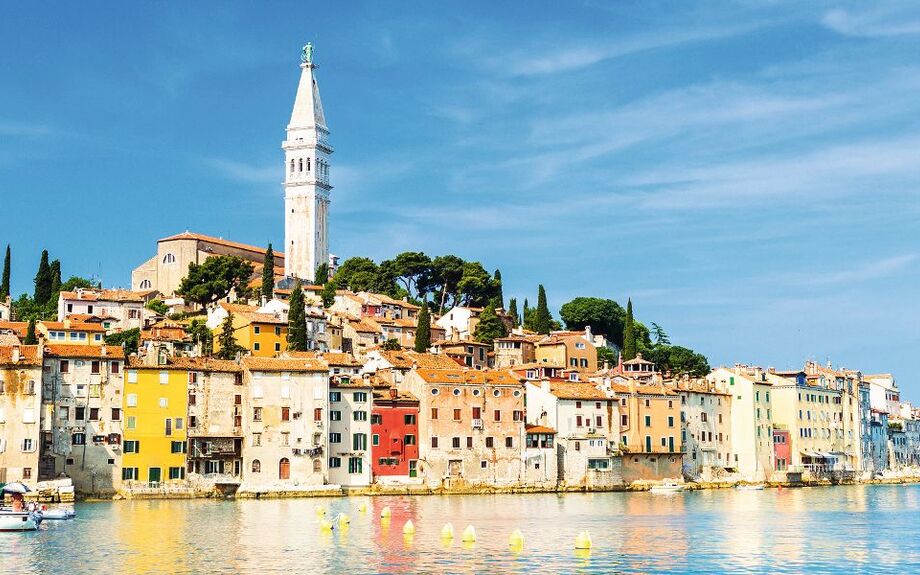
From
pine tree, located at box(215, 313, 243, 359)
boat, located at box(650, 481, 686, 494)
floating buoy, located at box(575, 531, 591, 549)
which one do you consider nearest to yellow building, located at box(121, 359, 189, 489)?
pine tree, located at box(215, 313, 243, 359)

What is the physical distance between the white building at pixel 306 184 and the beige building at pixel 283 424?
6294cm

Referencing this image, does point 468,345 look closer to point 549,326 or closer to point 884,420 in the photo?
point 549,326

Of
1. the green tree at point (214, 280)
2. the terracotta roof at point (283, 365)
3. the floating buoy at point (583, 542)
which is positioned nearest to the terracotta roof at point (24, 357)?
the terracotta roof at point (283, 365)

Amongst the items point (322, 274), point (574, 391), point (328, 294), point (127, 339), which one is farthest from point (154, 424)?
point (322, 274)

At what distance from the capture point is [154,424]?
232 ft

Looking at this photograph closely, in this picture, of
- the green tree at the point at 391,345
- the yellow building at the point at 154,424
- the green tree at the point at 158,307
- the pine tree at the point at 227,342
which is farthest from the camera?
the green tree at the point at 158,307

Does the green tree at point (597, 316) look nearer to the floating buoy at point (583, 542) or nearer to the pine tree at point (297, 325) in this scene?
the pine tree at point (297, 325)

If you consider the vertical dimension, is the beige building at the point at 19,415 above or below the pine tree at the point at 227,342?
below

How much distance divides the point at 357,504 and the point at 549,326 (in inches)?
2094

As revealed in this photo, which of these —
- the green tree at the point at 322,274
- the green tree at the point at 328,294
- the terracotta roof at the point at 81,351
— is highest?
the green tree at the point at 322,274

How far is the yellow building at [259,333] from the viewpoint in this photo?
94500 millimetres

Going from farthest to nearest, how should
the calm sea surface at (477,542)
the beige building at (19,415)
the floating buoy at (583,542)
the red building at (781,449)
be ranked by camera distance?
1. the red building at (781,449)
2. the beige building at (19,415)
3. the floating buoy at (583,542)
4. the calm sea surface at (477,542)

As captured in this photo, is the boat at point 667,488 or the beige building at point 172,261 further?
the beige building at point 172,261

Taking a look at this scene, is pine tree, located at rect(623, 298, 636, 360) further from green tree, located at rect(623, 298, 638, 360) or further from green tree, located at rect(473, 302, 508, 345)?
green tree, located at rect(473, 302, 508, 345)
